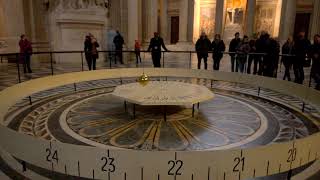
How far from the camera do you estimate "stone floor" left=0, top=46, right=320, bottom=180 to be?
4.19 m

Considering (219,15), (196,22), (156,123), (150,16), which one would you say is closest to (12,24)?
(156,123)

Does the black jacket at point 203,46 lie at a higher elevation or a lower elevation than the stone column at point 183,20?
lower

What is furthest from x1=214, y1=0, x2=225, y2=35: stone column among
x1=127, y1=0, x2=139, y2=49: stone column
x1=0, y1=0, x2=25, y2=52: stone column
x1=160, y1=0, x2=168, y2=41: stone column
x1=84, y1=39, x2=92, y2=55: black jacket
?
x1=84, y1=39, x2=92, y2=55: black jacket

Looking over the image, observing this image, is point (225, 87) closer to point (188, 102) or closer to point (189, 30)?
point (188, 102)

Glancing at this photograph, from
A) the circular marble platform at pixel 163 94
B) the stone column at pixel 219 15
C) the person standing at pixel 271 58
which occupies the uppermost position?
the stone column at pixel 219 15

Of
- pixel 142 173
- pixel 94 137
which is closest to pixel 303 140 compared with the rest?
pixel 142 173

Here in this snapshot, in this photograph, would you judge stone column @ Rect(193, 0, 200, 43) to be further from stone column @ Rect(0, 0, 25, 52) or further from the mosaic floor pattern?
the mosaic floor pattern

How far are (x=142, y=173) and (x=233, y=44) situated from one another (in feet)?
28.5

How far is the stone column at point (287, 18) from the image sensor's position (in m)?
21.0

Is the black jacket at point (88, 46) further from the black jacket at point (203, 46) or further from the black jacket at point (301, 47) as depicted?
the black jacket at point (301, 47)

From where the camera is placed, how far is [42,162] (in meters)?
2.89

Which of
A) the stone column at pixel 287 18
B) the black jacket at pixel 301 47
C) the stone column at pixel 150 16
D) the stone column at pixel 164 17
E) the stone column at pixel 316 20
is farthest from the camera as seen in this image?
the stone column at pixel 164 17

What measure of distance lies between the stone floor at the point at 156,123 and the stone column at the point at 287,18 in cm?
1569

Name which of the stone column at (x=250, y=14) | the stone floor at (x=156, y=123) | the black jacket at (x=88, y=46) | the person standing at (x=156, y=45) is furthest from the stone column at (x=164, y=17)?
the stone floor at (x=156, y=123)
